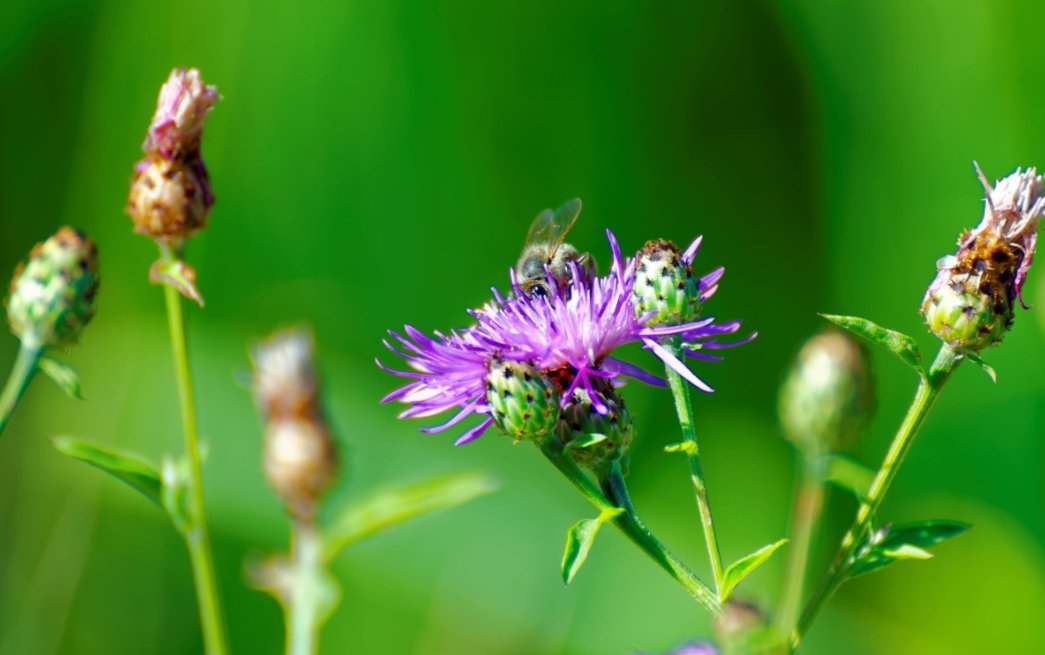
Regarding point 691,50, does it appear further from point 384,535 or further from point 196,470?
point 196,470

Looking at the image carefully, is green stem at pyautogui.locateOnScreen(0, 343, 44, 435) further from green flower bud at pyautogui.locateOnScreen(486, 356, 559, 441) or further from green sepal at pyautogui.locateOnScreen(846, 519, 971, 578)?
green sepal at pyautogui.locateOnScreen(846, 519, 971, 578)

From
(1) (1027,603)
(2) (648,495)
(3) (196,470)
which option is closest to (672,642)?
(2) (648,495)

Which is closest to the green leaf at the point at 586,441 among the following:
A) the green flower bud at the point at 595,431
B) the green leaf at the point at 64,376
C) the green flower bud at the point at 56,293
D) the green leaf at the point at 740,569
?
the green flower bud at the point at 595,431

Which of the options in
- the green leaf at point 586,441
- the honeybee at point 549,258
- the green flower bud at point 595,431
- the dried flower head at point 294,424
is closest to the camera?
the green leaf at point 586,441

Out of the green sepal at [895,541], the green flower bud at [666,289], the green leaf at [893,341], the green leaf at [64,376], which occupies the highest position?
the green flower bud at [666,289]

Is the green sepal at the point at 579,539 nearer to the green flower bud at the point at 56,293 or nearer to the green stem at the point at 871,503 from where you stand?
the green stem at the point at 871,503

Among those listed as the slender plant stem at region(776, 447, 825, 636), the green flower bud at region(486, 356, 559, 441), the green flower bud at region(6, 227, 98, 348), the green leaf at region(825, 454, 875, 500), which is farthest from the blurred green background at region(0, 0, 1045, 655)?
the green flower bud at region(486, 356, 559, 441)

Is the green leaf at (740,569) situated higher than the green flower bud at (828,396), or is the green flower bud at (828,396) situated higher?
the green flower bud at (828,396)
